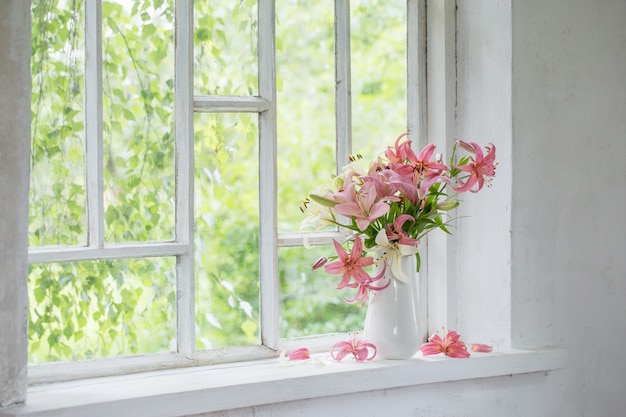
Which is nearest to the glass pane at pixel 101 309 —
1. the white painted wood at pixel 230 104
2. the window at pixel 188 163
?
the window at pixel 188 163

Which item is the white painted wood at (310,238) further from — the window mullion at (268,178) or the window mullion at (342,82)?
the window mullion at (342,82)

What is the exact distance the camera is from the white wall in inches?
82.6

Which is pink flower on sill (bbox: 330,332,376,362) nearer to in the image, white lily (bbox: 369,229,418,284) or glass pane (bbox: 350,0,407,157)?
white lily (bbox: 369,229,418,284)

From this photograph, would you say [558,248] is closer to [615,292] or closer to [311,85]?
[615,292]

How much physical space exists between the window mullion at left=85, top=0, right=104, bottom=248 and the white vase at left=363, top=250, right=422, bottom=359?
644 mm

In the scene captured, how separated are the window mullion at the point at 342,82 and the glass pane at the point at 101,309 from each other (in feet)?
1.76

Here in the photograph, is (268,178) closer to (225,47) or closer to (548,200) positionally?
(225,47)

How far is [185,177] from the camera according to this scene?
6.42 feet

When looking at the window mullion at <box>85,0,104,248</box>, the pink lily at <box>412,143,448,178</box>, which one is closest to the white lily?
the pink lily at <box>412,143,448,178</box>

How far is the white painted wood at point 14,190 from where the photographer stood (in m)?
1.57

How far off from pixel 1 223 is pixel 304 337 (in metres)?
0.87

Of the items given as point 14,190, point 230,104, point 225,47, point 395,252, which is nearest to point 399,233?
point 395,252

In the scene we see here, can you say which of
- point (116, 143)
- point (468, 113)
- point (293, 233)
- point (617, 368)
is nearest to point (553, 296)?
point (617, 368)

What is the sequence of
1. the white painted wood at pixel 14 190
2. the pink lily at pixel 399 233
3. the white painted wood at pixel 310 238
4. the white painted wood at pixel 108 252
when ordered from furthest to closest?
the white painted wood at pixel 310 238 → the pink lily at pixel 399 233 → the white painted wood at pixel 108 252 → the white painted wood at pixel 14 190
